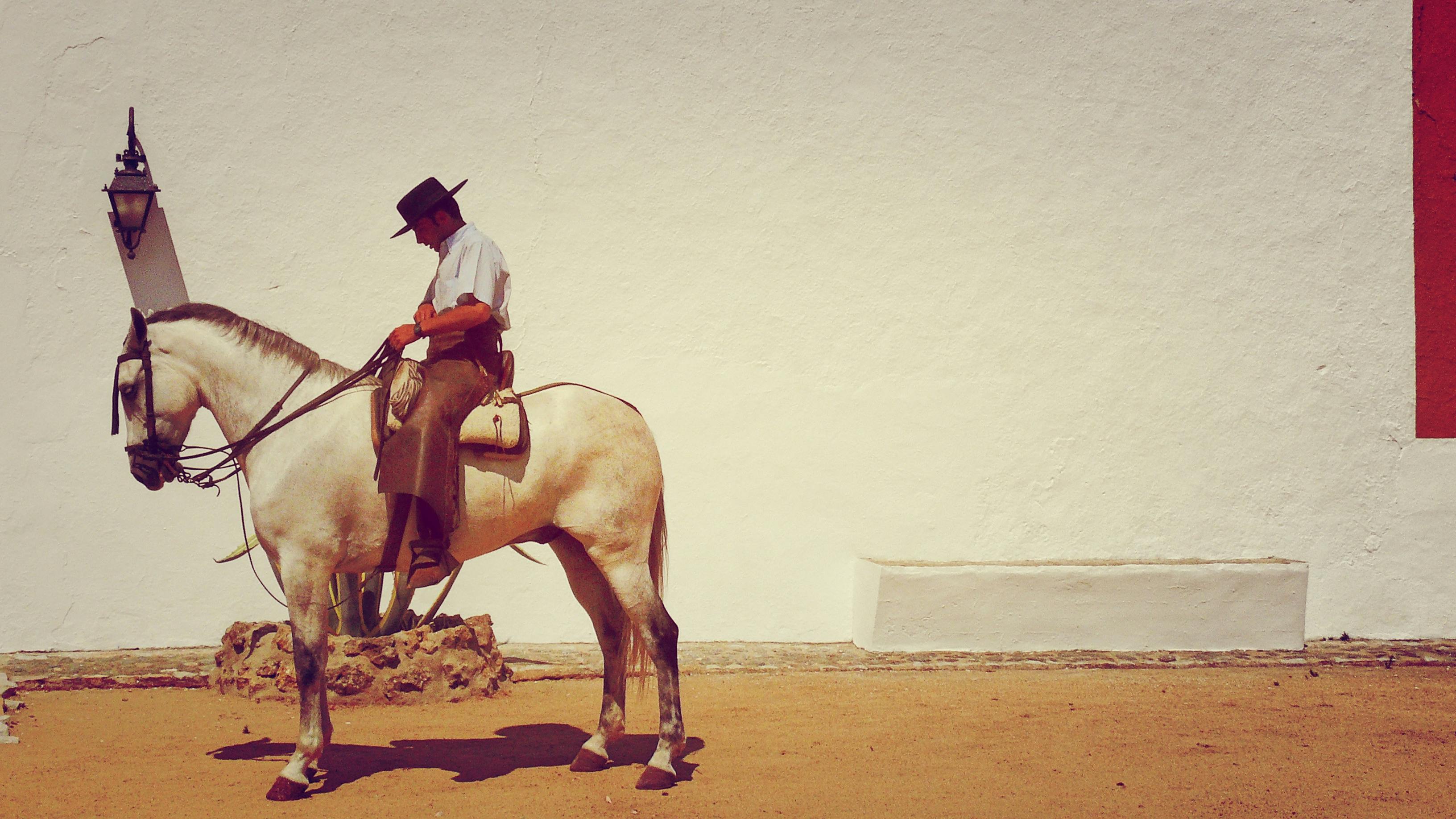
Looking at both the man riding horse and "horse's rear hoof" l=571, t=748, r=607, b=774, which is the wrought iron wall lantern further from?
"horse's rear hoof" l=571, t=748, r=607, b=774

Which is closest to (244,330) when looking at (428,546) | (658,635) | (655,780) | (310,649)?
(428,546)

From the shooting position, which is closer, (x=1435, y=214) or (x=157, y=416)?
(x=157, y=416)

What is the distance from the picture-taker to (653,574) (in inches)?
189

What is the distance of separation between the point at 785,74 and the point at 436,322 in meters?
3.54

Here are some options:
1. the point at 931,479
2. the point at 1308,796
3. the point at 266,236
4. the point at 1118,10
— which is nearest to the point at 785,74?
the point at 1118,10

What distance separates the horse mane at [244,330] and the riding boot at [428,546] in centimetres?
76

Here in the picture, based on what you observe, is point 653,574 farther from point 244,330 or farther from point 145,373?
point 145,373

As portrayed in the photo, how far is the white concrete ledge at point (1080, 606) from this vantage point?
22.3 ft

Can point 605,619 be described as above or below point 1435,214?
below

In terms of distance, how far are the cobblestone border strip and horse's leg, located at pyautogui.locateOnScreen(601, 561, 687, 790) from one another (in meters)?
1.93

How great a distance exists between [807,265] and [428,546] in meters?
3.53

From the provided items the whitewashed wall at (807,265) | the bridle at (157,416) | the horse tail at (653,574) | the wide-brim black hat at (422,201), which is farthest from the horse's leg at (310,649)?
the whitewashed wall at (807,265)

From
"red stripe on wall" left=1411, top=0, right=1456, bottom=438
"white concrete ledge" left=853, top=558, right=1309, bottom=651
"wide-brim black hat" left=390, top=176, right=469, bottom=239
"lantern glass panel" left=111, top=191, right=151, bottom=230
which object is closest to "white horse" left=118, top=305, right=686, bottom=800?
"wide-brim black hat" left=390, top=176, right=469, bottom=239

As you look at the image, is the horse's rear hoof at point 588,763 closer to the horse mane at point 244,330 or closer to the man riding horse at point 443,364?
the man riding horse at point 443,364
